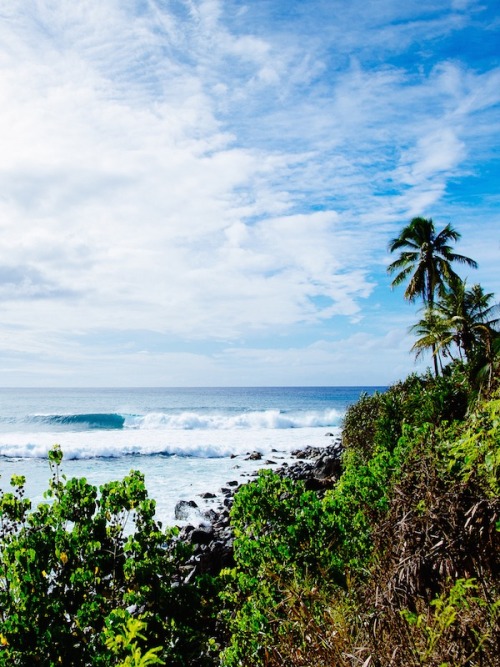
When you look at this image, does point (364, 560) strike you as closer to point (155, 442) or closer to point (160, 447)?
point (160, 447)

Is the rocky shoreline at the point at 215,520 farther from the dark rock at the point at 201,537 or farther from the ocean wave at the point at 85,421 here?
the ocean wave at the point at 85,421

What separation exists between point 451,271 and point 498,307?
26.2 ft

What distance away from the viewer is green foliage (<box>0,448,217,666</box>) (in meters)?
3.49

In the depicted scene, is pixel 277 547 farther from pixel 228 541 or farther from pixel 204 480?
pixel 204 480

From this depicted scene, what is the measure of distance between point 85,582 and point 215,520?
12.2 meters

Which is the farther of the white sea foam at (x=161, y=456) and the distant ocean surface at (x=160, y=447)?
the distant ocean surface at (x=160, y=447)

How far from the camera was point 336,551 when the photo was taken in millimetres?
5516

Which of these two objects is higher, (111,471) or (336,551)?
(336,551)

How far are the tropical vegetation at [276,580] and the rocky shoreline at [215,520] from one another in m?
0.66

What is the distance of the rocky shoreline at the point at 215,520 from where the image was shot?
10.7 meters

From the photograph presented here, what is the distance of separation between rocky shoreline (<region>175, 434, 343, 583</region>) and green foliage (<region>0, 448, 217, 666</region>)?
57 centimetres

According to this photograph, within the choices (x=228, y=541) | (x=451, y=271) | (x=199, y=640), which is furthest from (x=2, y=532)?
(x=451, y=271)

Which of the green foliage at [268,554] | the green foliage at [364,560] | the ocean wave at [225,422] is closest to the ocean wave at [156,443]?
the ocean wave at [225,422]

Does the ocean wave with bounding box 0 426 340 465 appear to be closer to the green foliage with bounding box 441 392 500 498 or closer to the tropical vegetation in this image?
the tropical vegetation
